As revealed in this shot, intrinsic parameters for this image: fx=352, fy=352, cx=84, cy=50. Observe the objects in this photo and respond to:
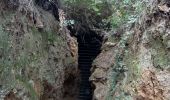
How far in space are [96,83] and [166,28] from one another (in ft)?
12.6

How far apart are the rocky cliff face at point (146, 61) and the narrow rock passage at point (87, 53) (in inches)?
208

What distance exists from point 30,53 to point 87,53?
15.7 feet

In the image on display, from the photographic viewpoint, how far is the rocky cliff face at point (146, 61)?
188 inches

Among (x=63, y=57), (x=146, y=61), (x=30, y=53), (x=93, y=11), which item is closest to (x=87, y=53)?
(x=93, y=11)

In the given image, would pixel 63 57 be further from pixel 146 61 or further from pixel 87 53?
pixel 146 61

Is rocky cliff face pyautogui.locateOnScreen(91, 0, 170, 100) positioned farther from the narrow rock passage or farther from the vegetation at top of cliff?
the narrow rock passage

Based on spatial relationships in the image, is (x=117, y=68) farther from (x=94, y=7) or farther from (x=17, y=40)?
(x=94, y=7)

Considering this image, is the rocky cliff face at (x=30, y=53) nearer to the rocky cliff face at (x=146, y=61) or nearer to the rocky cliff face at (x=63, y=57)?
the rocky cliff face at (x=63, y=57)

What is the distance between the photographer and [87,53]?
1162 centimetres

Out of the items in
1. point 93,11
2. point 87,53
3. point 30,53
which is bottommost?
point 87,53

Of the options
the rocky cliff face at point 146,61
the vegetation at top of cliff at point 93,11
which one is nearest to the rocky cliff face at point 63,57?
the rocky cliff face at point 146,61

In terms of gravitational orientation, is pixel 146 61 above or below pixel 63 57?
above

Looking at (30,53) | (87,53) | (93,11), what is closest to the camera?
(30,53)

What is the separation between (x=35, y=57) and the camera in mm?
7168
